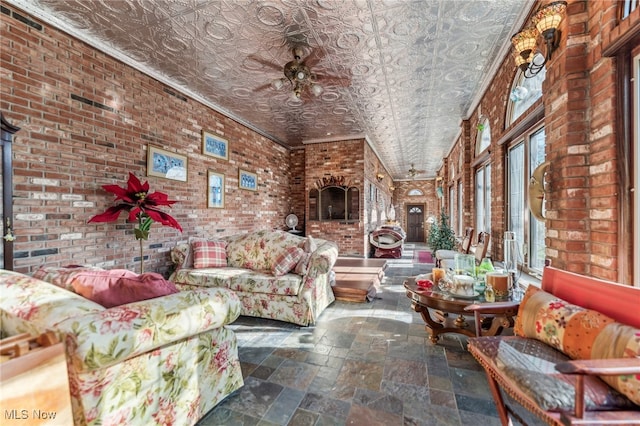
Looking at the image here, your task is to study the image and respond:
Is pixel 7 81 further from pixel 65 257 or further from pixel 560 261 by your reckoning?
pixel 560 261

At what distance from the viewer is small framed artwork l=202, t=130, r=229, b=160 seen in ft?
13.9

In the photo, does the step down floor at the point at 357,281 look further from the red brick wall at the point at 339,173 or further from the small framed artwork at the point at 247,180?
the small framed artwork at the point at 247,180

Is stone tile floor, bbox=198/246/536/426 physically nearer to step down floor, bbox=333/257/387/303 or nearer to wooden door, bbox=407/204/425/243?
step down floor, bbox=333/257/387/303

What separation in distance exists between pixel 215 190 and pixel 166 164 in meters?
0.97

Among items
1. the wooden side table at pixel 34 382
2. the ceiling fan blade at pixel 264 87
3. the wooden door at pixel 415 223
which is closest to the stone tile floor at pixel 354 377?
the wooden side table at pixel 34 382

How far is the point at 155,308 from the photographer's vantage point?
1269 millimetres

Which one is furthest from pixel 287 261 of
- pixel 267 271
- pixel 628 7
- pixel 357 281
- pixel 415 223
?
pixel 415 223

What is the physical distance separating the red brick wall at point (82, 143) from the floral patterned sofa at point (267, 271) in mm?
627

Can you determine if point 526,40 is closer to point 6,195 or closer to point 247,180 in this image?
point 6,195

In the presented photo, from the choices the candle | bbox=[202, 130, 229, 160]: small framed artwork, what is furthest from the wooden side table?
bbox=[202, 130, 229, 160]: small framed artwork

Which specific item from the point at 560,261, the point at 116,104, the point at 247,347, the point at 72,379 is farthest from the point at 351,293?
the point at 116,104

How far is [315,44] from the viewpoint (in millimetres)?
2756

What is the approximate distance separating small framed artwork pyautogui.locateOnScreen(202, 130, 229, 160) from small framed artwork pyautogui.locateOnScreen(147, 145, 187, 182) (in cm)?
50

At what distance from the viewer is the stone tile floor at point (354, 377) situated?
1520 millimetres
